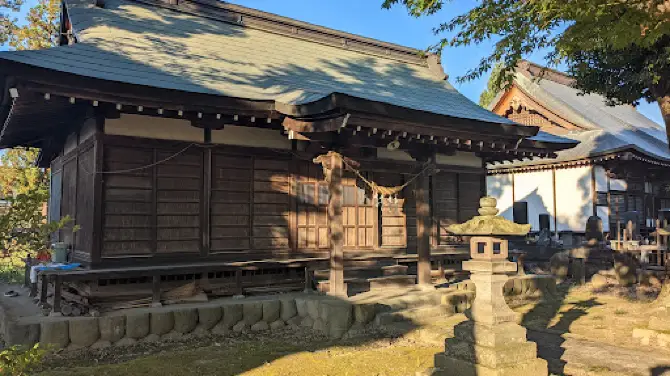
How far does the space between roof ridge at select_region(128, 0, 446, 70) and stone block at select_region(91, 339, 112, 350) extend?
9059 millimetres

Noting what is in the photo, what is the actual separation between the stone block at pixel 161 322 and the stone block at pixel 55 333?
121 centimetres

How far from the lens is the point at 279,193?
10383mm

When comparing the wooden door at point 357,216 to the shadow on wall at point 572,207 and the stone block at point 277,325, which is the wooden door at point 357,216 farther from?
the shadow on wall at point 572,207

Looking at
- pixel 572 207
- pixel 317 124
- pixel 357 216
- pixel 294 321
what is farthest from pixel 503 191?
pixel 317 124

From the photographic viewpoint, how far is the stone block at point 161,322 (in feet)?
25.4

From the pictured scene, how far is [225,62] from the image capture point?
11.1 meters

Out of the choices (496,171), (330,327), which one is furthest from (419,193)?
(496,171)

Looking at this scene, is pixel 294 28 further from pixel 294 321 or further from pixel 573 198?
pixel 573 198

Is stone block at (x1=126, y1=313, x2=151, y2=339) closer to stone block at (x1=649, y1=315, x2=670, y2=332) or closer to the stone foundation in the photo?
the stone foundation

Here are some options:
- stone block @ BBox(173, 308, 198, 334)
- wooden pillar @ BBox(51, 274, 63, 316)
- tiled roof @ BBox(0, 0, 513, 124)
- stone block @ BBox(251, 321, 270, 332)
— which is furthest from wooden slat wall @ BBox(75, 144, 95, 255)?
stone block @ BBox(251, 321, 270, 332)

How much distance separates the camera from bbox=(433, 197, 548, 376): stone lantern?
5551 mm

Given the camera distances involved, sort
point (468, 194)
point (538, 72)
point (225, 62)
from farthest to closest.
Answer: point (538, 72) → point (468, 194) → point (225, 62)

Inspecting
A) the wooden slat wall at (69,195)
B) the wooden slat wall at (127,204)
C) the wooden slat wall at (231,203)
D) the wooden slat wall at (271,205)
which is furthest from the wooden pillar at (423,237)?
the wooden slat wall at (69,195)

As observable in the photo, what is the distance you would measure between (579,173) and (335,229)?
14920 millimetres
